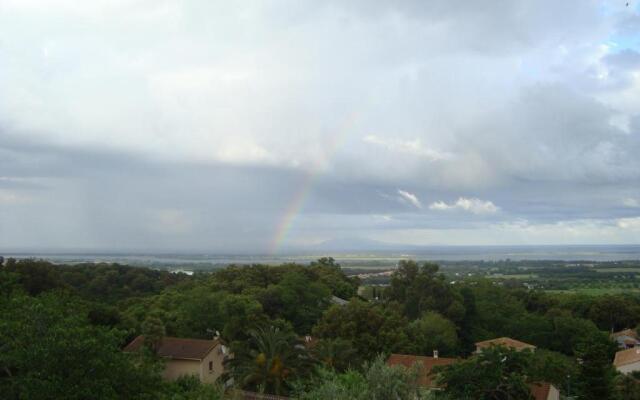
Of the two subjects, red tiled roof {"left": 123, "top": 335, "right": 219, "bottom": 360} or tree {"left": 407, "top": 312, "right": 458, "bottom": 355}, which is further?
tree {"left": 407, "top": 312, "right": 458, "bottom": 355}

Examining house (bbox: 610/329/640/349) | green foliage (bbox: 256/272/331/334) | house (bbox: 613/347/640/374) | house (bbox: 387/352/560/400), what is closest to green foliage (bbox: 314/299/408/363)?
house (bbox: 387/352/560/400)

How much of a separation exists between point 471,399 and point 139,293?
60.7 metres

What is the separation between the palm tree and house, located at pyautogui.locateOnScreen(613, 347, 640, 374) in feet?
84.3

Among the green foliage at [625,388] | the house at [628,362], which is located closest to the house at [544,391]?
the green foliage at [625,388]

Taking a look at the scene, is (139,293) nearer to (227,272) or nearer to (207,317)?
(227,272)

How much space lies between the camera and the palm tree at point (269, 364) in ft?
77.8

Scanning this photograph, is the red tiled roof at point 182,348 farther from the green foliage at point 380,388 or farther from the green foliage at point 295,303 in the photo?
the green foliage at point 295,303

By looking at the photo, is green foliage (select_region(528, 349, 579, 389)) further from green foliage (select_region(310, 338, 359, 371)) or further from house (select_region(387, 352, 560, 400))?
green foliage (select_region(310, 338, 359, 371))

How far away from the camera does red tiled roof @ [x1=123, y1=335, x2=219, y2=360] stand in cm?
3092

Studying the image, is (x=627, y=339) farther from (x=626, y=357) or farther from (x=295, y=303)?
(x=295, y=303)

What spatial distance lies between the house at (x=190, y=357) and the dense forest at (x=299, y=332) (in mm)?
1162

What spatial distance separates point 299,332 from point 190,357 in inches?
763

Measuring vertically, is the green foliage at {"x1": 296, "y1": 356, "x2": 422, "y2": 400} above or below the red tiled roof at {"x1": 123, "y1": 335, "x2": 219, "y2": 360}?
above

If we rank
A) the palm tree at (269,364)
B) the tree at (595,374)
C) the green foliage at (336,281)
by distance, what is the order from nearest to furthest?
the palm tree at (269,364)
the tree at (595,374)
the green foliage at (336,281)
